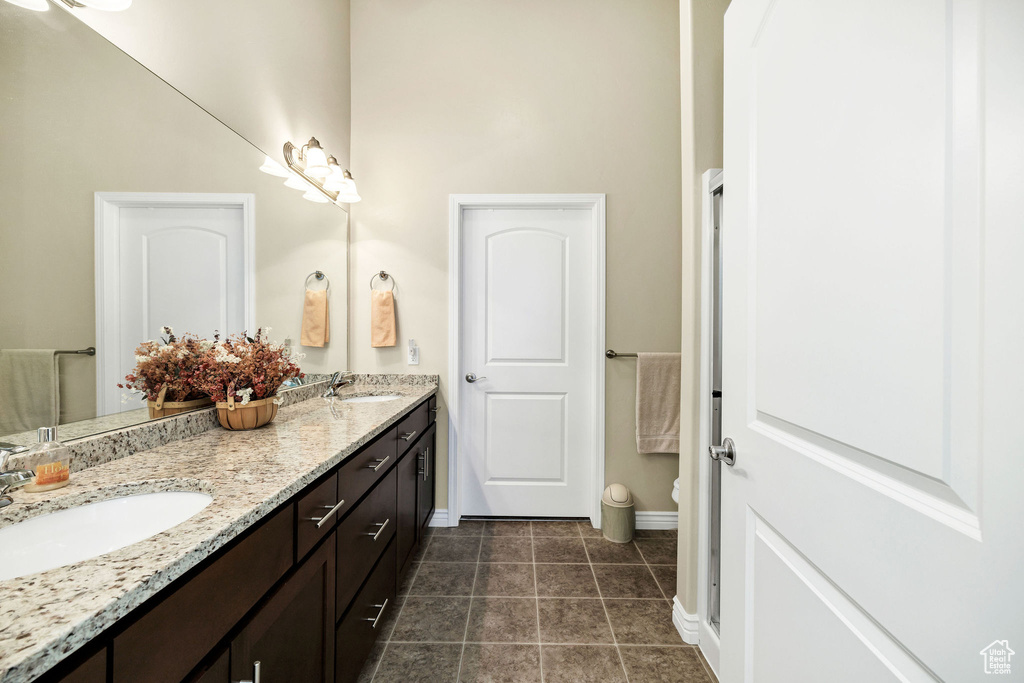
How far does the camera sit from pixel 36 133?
0.88 meters

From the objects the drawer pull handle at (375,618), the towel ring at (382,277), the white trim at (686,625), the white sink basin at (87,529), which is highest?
the towel ring at (382,277)

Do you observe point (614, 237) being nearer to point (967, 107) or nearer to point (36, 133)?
point (967, 107)

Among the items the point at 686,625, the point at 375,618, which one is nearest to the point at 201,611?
the point at 375,618

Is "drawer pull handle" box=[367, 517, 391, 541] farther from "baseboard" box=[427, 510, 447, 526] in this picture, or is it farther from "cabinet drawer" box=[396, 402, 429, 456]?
"baseboard" box=[427, 510, 447, 526]

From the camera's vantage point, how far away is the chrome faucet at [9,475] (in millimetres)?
712

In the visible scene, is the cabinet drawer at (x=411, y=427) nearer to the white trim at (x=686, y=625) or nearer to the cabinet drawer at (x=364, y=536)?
the cabinet drawer at (x=364, y=536)

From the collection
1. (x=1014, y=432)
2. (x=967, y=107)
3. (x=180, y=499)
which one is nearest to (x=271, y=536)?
(x=180, y=499)

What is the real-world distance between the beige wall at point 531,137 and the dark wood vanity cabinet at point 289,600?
1088 millimetres

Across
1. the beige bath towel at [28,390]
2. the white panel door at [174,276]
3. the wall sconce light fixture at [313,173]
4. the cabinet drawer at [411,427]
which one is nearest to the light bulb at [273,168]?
the wall sconce light fixture at [313,173]

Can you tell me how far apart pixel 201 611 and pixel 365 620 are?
854mm

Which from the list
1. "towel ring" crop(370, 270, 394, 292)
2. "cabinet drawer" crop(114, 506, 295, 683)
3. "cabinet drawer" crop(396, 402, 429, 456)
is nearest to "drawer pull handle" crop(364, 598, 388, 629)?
"cabinet drawer" crop(396, 402, 429, 456)

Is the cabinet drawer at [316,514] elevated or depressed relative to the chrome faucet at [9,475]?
depressed

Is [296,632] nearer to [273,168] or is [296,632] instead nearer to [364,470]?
[364,470]

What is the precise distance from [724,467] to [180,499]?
4.21ft
